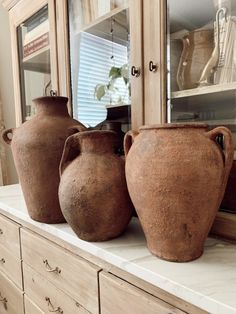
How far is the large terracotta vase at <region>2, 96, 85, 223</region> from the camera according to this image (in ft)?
3.22

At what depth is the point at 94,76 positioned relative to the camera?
4.30ft

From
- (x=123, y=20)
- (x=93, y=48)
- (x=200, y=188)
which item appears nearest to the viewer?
(x=200, y=188)

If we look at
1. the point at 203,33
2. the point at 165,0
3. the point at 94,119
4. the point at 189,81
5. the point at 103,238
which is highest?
the point at 165,0

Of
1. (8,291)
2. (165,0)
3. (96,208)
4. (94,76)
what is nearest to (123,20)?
(165,0)

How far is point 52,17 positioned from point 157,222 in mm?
1134

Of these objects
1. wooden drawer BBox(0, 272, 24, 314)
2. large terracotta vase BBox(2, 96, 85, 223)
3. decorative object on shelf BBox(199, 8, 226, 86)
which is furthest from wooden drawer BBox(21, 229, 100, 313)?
decorative object on shelf BBox(199, 8, 226, 86)

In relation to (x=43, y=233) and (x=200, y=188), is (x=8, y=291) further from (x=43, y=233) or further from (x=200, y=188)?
(x=200, y=188)

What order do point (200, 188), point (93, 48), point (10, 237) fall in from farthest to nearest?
point (93, 48) < point (10, 237) < point (200, 188)

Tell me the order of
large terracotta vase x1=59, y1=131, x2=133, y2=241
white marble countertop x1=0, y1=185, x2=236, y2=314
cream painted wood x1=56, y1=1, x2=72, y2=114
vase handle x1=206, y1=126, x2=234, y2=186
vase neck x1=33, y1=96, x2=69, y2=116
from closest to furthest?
white marble countertop x1=0, y1=185, x2=236, y2=314 < vase handle x1=206, y1=126, x2=234, y2=186 < large terracotta vase x1=59, y1=131, x2=133, y2=241 < vase neck x1=33, y1=96, x2=69, y2=116 < cream painted wood x1=56, y1=1, x2=72, y2=114

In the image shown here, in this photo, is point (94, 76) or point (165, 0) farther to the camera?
point (94, 76)

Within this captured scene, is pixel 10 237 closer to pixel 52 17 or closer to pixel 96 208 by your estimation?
pixel 96 208

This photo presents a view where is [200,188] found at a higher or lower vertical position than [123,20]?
lower

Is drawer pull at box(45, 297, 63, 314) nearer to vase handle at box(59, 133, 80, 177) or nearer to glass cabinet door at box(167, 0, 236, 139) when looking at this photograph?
vase handle at box(59, 133, 80, 177)

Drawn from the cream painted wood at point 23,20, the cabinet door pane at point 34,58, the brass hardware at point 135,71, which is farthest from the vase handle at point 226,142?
the cabinet door pane at point 34,58
